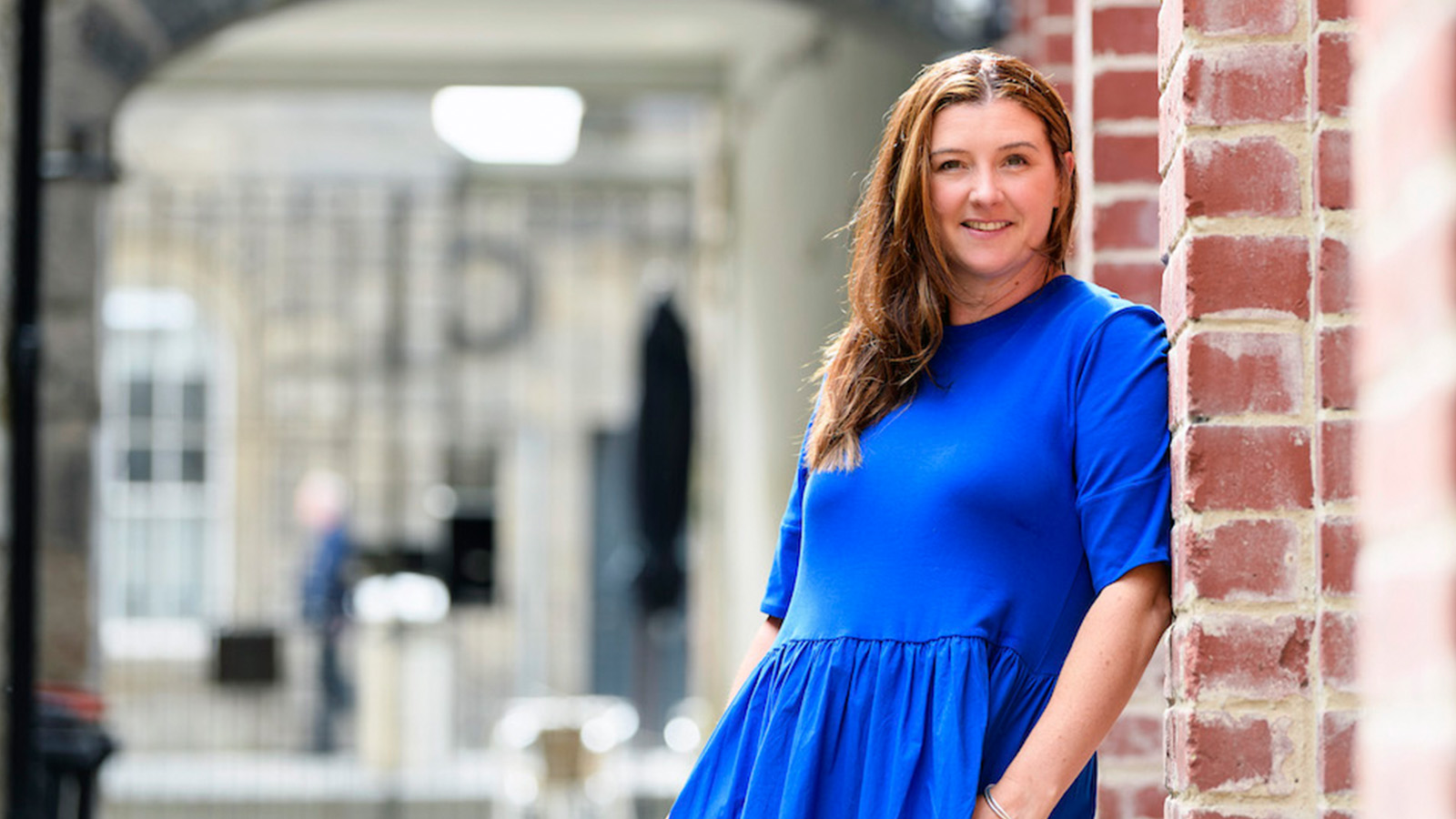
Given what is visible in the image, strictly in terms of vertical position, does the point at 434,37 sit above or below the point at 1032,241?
above

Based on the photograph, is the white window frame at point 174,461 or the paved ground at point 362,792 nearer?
→ the paved ground at point 362,792

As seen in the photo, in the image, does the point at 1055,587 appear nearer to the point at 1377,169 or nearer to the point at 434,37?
the point at 1377,169

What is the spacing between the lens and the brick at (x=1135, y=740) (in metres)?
2.74

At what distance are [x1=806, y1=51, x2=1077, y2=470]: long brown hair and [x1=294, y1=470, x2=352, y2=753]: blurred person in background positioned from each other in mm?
10904

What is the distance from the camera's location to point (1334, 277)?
5.45ft

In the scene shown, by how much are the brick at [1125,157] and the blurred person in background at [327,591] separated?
1027cm

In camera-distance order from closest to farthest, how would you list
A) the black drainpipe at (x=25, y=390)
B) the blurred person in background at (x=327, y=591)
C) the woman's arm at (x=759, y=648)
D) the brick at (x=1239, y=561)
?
the brick at (x=1239, y=561) < the woman's arm at (x=759, y=648) < the black drainpipe at (x=25, y=390) < the blurred person in background at (x=327, y=591)

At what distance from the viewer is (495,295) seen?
49.7ft

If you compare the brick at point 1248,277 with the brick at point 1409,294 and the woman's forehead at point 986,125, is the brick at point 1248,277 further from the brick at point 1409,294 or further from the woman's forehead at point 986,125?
the brick at point 1409,294

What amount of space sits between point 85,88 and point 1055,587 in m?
4.09

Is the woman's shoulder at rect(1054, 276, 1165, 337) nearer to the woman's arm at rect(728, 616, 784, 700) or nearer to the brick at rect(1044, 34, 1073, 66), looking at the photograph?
the woman's arm at rect(728, 616, 784, 700)

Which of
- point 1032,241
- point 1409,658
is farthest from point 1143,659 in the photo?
point 1409,658

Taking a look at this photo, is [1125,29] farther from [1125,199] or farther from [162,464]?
[162,464]

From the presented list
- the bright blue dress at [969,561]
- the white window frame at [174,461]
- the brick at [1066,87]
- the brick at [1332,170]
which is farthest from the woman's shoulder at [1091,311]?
the white window frame at [174,461]
